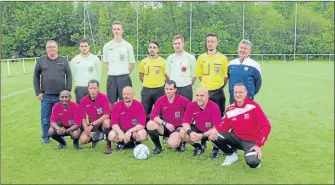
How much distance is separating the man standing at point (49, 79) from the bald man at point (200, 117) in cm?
221

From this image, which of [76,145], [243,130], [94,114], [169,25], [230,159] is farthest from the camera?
[169,25]

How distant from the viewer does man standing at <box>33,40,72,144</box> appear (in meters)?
6.41

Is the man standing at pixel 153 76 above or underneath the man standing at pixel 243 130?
above

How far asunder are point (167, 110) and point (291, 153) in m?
1.98

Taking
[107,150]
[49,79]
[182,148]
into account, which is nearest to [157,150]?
[182,148]

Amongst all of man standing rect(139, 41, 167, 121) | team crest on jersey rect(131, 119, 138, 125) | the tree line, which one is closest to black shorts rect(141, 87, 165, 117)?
man standing rect(139, 41, 167, 121)

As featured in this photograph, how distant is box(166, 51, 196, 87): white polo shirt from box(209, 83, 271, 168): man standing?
1.46m

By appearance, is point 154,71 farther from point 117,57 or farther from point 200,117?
point 200,117

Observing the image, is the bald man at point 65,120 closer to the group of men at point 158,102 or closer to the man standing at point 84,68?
the group of men at point 158,102

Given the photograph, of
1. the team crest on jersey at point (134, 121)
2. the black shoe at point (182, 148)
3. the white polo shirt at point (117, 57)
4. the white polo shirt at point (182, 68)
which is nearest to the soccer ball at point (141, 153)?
the team crest on jersey at point (134, 121)

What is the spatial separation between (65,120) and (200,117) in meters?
2.16

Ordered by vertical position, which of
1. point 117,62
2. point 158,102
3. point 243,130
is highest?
point 117,62

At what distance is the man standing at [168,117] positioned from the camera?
5.86 meters

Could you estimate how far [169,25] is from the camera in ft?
134
